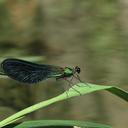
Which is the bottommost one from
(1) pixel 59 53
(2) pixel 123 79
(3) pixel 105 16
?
(2) pixel 123 79

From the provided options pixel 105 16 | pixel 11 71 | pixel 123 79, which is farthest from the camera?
pixel 105 16

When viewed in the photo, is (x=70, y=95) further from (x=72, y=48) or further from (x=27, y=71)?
(x=72, y=48)

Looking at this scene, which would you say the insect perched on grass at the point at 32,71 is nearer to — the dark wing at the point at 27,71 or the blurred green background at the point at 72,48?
the dark wing at the point at 27,71

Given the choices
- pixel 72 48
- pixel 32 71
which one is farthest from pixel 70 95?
pixel 72 48

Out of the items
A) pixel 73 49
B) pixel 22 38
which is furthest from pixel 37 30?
pixel 73 49

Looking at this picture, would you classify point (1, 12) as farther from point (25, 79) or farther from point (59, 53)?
point (25, 79)

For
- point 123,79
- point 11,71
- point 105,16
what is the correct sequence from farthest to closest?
point 105,16 < point 123,79 < point 11,71
